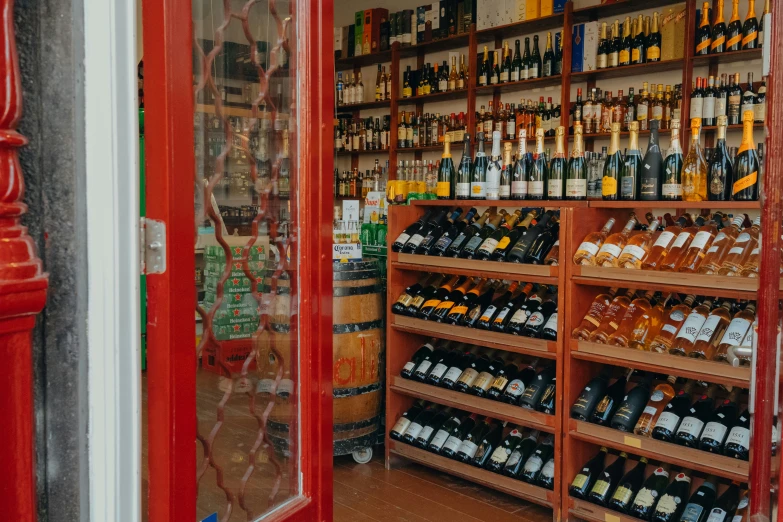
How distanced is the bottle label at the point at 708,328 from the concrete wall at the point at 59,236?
2.31m

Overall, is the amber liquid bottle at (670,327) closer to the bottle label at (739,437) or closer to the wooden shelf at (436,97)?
the bottle label at (739,437)

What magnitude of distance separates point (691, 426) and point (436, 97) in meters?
4.42

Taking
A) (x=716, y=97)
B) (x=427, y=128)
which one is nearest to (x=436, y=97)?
(x=427, y=128)

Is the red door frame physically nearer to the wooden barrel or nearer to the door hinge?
the door hinge

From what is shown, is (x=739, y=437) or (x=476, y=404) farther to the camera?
(x=476, y=404)

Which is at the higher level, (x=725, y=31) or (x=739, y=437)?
(x=725, y=31)

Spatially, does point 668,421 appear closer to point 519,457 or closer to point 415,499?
point 519,457

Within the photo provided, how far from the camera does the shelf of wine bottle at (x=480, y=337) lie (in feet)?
9.92

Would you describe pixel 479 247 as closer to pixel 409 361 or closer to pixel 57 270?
pixel 409 361

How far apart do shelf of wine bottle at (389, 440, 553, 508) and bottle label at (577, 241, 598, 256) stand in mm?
1059

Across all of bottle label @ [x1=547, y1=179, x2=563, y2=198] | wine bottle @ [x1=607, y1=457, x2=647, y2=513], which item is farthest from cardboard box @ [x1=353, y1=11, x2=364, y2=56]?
wine bottle @ [x1=607, y1=457, x2=647, y2=513]

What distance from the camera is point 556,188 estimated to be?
313 cm

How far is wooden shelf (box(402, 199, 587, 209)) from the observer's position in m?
2.99

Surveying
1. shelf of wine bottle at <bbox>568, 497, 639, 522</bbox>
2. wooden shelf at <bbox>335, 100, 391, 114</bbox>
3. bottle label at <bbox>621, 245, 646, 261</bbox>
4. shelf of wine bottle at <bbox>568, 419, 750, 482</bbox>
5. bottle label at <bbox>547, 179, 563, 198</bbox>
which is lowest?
shelf of wine bottle at <bbox>568, 497, 639, 522</bbox>
